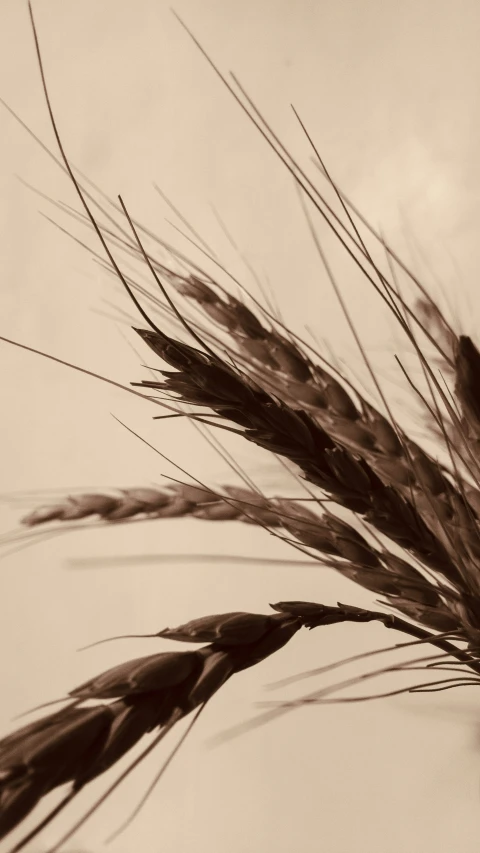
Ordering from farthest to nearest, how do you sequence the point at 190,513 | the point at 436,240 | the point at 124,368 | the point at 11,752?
the point at 124,368
the point at 436,240
the point at 190,513
the point at 11,752

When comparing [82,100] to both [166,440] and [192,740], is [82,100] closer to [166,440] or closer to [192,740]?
[166,440]

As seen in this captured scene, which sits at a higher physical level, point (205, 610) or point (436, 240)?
point (436, 240)

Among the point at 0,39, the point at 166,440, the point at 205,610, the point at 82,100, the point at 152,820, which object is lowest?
the point at 152,820

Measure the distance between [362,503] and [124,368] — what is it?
16.0 inches

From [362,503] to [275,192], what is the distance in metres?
0.41

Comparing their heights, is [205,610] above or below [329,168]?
below

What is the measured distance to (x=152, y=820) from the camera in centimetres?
45

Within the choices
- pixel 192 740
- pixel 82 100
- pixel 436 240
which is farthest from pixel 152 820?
pixel 82 100

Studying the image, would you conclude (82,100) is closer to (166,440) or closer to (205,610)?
(166,440)

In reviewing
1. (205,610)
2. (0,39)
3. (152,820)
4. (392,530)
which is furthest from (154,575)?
(0,39)

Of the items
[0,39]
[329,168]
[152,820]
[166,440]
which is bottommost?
[152,820]

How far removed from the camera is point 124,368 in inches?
24.0

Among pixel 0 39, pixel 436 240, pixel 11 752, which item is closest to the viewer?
pixel 11 752

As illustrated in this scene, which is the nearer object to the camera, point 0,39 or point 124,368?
point 124,368
